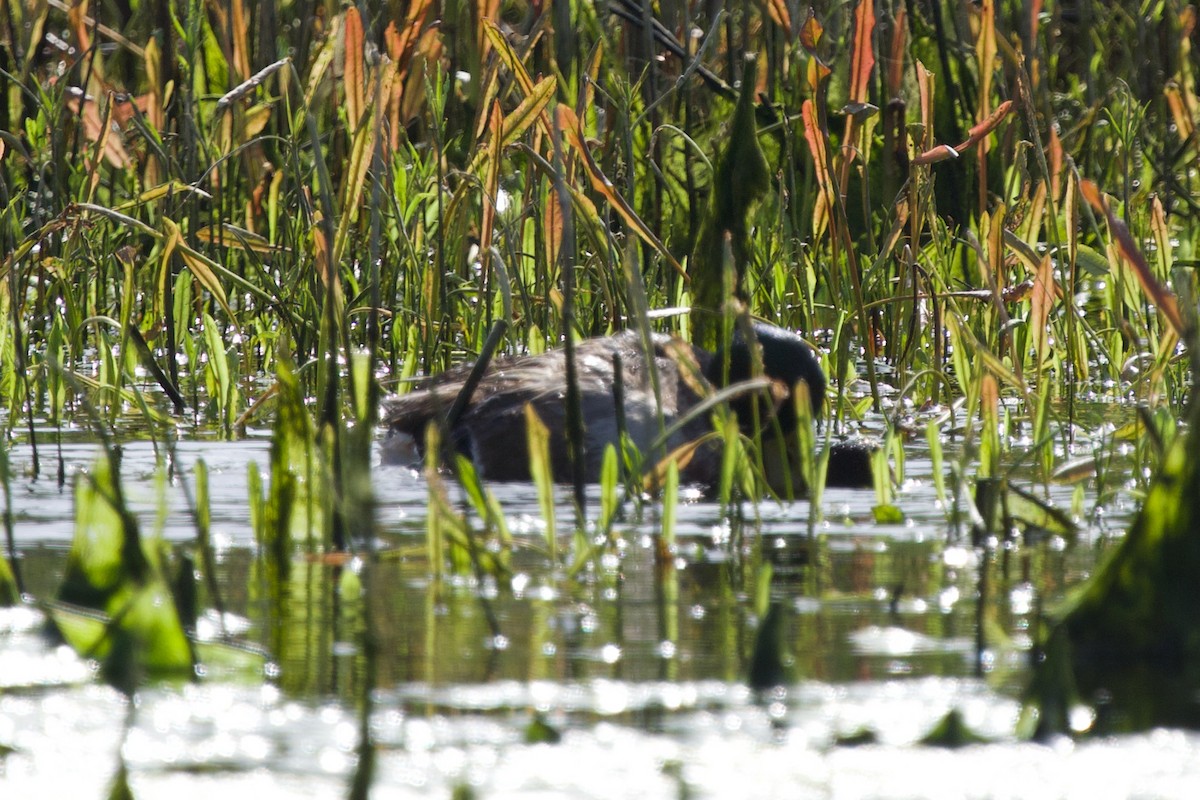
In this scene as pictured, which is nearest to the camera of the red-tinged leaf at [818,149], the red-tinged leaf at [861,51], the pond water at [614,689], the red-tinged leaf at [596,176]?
the pond water at [614,689]

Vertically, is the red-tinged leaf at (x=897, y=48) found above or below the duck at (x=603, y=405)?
above

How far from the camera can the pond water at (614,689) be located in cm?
142

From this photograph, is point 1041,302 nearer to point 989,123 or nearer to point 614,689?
point 989,123

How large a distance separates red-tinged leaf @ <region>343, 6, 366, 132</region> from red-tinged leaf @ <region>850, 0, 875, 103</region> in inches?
48.4

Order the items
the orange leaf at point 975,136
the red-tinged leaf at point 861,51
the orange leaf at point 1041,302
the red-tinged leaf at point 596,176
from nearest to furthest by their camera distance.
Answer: the red-tinged leaf at point 596,176 → the orange leaf at point 1041,302 → the orange leaf at point 975,136 → the red-tinged leaf at point 861,51

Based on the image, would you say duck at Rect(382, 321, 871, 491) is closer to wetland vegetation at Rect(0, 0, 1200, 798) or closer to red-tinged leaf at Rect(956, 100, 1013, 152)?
wetland vegetation at Rect(0, 0, 1200, 798)

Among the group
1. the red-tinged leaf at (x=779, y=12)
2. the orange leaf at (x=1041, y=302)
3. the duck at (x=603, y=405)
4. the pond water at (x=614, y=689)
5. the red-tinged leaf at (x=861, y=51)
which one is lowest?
the pond water at (x=614, y=689)

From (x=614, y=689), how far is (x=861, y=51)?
248cm

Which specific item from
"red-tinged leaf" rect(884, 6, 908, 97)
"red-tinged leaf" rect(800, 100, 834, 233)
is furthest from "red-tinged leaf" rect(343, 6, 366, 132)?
"red-tinged leaf" rect(884, 6, 908, 97)

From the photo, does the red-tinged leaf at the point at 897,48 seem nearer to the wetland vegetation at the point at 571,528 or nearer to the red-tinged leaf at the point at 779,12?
the wetland vegetation at the point at 571,528

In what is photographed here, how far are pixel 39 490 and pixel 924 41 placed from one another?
12.8 ft

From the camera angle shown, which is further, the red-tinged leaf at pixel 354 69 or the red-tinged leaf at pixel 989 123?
the red-tinged leaf at pixel 989 123

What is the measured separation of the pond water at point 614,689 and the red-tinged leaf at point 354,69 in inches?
35.3

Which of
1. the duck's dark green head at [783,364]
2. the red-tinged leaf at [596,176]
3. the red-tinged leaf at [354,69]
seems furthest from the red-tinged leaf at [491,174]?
the duck's dark green head at [783,364]
